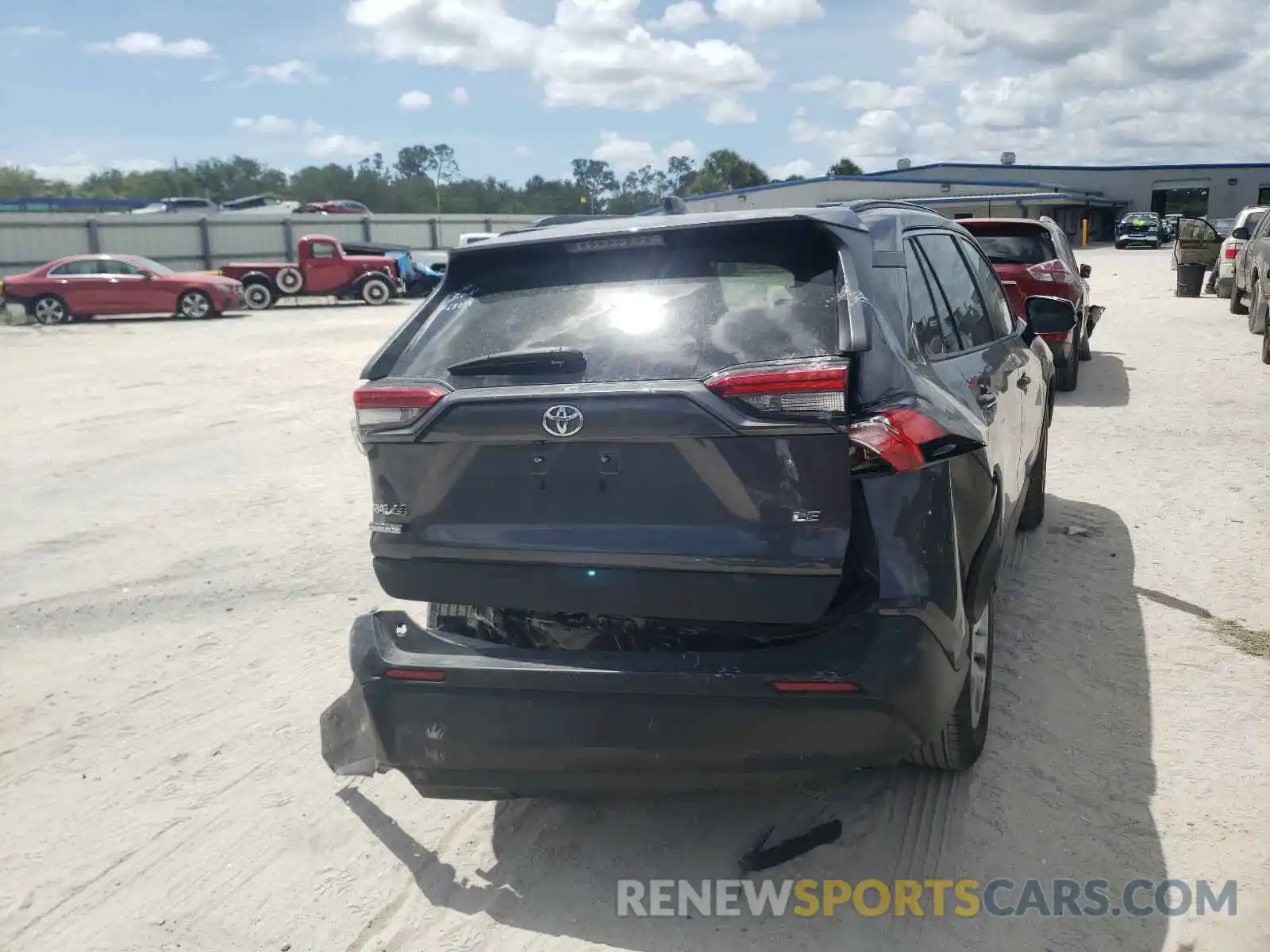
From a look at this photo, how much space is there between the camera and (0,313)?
25.9m

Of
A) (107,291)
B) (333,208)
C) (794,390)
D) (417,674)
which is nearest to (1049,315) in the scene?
(794,390)

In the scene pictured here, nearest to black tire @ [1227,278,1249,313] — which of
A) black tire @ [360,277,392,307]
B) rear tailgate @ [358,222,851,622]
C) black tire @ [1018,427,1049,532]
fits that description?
black tire @ [1018,427,1049,532]

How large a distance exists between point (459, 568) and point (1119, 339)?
14577mm

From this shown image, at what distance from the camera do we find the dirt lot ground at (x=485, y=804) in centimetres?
295

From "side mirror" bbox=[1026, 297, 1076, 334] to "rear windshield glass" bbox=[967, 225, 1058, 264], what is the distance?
225 inches

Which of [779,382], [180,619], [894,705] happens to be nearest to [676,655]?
[894,705]

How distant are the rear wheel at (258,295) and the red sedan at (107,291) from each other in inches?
106

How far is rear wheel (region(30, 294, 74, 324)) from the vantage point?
2394 cm

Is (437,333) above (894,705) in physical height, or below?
above

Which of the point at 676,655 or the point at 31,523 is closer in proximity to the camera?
the point at 676,655

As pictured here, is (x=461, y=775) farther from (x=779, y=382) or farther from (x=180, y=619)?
(x=180, y=619)

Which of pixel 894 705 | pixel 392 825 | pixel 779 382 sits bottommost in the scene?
pixel 392 825

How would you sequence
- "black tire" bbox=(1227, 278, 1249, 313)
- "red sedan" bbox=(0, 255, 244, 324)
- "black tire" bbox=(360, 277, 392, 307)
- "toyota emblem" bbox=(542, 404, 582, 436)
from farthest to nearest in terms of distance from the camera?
"black tire" bbox=(360, 277, 392, 307), "red sedan" bbox=(0, 255, 244, 324), "black tire" bbox=(1227, 278, 1249, 313), "toyota emblem" bbox=(542, 404, 582, 436)

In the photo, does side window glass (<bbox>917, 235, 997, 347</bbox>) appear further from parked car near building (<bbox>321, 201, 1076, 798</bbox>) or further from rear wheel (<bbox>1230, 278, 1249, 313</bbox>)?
rear wheel (<bbox>1230, 278, 1249, 313</bbox>)
